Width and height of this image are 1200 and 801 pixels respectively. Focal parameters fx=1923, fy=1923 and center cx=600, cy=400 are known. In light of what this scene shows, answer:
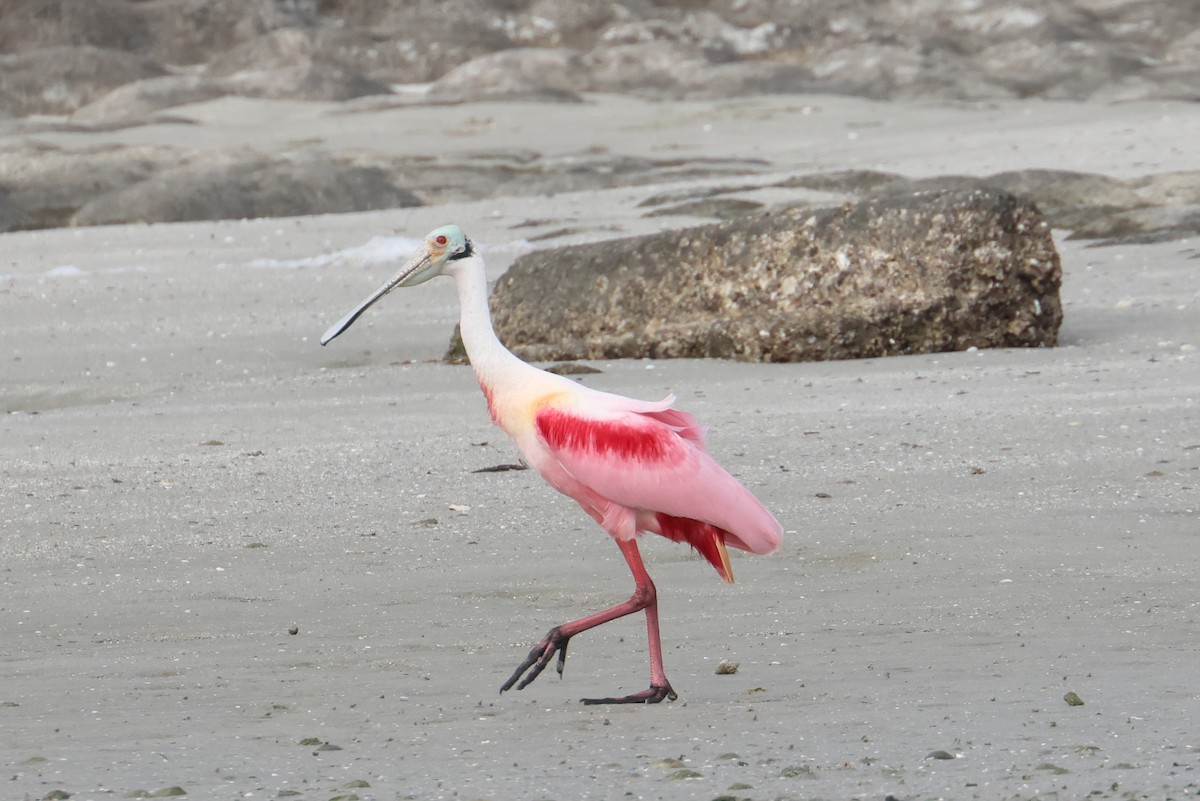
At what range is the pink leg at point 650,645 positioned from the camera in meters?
4.62

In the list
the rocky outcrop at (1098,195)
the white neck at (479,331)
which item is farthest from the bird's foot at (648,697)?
the rocky outcrop at (1098,195)

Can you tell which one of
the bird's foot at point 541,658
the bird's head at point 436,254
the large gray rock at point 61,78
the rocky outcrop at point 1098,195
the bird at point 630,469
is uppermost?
the bird's head at point 436,254

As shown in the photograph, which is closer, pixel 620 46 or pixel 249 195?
pixel 249 195

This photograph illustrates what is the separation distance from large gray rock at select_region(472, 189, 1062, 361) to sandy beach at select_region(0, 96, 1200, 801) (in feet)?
0.84

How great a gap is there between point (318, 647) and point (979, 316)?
233 inches

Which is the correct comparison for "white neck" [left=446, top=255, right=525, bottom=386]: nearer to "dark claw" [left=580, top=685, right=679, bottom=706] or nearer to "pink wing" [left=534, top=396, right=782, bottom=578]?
"pink wing" [left=534, top=396, right=782, bottom=578]

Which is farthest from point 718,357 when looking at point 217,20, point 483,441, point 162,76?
point 217,20

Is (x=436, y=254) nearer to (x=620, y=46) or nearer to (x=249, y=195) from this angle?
(x=249, y=195)

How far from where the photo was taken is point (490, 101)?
3008 centimetres

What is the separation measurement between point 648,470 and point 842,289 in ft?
18.1

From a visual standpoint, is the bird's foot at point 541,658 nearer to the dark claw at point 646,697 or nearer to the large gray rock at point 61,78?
the dark claw at point 646,697

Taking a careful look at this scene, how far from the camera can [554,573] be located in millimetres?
6059

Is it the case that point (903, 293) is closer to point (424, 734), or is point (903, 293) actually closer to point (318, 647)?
point (318, 647)

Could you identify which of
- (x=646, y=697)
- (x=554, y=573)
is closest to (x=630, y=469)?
(x=646, y=697)
